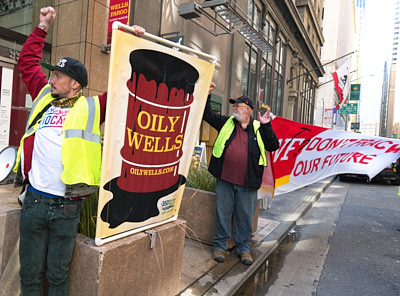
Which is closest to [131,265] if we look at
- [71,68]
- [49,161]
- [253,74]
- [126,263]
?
[126,263]

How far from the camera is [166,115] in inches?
99.5

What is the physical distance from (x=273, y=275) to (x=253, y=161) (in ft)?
4.84

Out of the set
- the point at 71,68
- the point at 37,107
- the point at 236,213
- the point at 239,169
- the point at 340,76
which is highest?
the point at 340,76

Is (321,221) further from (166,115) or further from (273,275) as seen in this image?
(166,115)

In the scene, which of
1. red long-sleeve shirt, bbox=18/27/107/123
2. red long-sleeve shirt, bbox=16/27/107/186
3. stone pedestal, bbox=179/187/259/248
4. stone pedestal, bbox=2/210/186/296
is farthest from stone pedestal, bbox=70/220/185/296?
stone pedestal, bbox=179/187/259/248

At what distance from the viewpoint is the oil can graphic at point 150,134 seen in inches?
88.9

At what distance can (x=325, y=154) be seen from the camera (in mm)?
5848

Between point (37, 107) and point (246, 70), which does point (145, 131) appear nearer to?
point (37, 107)

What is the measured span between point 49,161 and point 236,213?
2589mm

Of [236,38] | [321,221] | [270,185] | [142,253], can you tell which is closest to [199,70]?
[142,253]

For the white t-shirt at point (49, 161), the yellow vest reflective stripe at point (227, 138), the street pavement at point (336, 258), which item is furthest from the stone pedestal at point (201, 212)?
the white t-shirt at point (49, 161)

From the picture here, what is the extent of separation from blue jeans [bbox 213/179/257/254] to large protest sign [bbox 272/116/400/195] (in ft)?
5.11

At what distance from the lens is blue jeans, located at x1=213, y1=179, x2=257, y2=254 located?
13.0ft

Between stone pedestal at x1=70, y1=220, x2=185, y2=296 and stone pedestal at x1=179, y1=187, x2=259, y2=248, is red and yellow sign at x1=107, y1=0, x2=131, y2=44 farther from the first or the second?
stone pedestal at x1=70, y1=220, x2=185, y2=296
